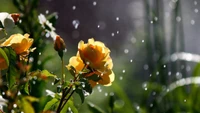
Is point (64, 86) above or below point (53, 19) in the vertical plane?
below

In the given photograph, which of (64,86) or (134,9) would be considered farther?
(134,9)

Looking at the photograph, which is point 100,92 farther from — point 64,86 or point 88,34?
point 64,86

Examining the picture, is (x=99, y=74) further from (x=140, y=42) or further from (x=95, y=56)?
(x=140, y=42)

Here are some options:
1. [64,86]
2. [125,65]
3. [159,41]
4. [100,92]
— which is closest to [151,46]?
[159,41]

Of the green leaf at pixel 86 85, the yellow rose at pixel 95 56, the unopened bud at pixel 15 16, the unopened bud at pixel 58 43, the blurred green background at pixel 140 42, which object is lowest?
the green leaf at pixel 86 85

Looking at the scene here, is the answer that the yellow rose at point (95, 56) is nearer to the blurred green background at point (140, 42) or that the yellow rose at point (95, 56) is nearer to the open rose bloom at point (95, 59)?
the open rose bloom at point (95, 59)

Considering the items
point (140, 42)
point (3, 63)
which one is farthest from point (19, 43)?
point (140, 42)

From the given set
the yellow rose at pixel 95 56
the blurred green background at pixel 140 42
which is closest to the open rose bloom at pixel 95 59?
the yellow rose at pixel 95 56

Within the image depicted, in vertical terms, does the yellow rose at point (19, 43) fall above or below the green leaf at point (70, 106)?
above

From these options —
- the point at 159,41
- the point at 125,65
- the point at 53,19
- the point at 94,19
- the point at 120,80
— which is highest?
the point at 94,19
